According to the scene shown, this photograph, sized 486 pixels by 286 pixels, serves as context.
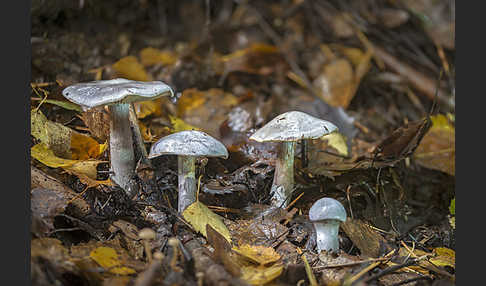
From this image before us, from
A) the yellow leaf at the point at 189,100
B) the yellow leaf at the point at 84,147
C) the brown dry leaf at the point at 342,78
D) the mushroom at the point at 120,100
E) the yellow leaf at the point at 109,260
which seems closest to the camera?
the yellow leaf at the point at 109,260

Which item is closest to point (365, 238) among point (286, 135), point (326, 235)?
point (326, 235)

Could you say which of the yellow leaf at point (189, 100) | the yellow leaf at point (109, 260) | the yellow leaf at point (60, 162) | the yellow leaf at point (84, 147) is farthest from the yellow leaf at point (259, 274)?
the yellow leaf at point (189, 100)

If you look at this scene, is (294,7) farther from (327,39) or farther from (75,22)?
(75,22)

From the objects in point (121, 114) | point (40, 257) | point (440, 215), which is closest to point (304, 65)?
point (440, 215)

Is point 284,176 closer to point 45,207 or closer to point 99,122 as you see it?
point 99,122

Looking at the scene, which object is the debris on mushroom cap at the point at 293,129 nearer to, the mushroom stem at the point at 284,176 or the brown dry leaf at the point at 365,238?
the mushroom stem at the point at 284,176

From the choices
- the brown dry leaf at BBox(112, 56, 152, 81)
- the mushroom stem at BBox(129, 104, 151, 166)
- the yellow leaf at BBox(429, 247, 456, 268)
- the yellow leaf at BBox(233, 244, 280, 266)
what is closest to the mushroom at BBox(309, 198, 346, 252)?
the yellow leaf at BBox(233, 244, 280, 266)

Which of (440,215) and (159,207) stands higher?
(159,207)

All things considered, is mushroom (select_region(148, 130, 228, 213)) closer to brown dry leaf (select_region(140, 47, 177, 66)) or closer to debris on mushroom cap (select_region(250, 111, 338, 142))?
debris on mushroom cap (select_region(250, 111, 338, 142))
